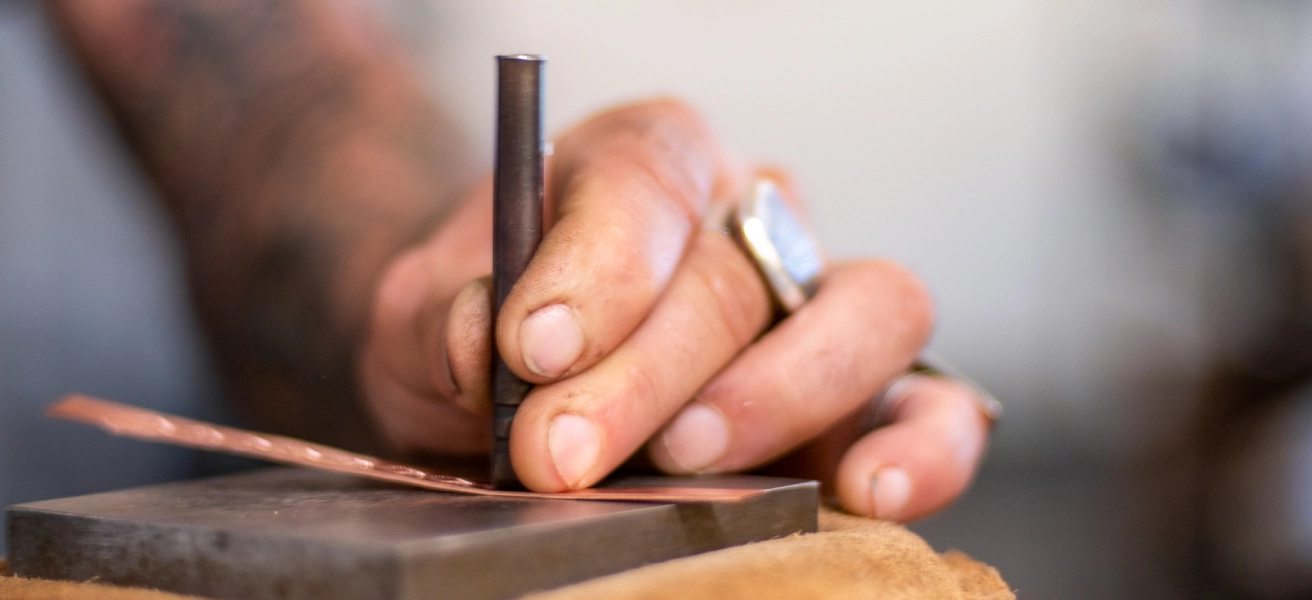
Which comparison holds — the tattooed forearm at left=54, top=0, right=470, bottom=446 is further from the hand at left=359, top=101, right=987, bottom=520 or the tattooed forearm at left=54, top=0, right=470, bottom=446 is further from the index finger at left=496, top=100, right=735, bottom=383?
the index finger at left=496, top=100, right=735, bottom=383

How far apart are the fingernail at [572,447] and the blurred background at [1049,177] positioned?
1318mm

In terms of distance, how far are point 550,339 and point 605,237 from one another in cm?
8

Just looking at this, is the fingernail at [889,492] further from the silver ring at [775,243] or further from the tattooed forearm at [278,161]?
the tattooed forearm at [278,161]

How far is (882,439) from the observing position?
2.44 feet

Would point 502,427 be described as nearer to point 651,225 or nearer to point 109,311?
point 651,225

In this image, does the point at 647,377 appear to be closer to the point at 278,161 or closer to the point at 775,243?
the point at 775,243

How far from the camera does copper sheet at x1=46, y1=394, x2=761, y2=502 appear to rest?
51cm

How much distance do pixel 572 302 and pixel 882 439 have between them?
30 centimetres

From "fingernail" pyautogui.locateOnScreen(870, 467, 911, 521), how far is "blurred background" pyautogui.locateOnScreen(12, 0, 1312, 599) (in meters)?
1.10

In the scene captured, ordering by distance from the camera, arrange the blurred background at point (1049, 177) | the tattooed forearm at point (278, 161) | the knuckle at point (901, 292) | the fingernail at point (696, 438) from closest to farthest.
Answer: the fingernail at point (696, 438), the knuckle at point (901, 292), the tattooed forearm at point (278, 161), the blurred background at point (1049, 177)

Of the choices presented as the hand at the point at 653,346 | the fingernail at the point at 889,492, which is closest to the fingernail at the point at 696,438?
the hand at the point at 653,346

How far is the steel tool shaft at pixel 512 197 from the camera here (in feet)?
1.74

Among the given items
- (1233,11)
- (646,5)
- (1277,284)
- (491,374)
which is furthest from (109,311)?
(1233,11)

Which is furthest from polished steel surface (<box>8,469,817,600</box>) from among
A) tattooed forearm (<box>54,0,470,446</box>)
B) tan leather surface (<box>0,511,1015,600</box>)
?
tattooed forearm (<box>54,0,470,446</box>)
